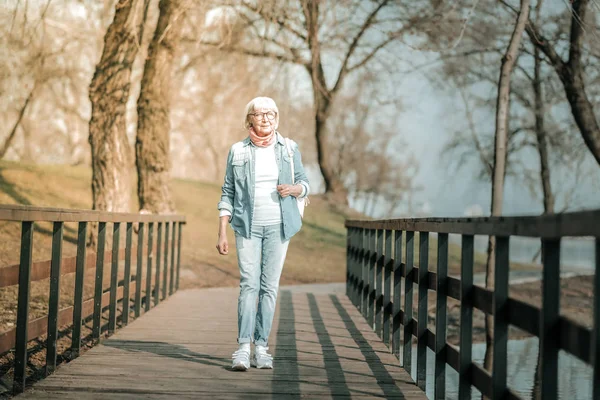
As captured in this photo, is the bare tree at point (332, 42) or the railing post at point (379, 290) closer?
the railing post at point (379, 290)

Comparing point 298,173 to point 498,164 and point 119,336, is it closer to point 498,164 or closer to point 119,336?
point 119,336

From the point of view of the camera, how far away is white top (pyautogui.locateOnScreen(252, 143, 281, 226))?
5902 millimetres

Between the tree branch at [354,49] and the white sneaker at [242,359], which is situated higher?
the tree branch at [354,49]

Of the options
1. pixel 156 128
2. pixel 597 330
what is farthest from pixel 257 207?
pixel 156 128

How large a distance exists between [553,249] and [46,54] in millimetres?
17364

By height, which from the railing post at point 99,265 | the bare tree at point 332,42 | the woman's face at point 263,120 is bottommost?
the railing post at point 99,265

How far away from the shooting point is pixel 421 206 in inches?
2111

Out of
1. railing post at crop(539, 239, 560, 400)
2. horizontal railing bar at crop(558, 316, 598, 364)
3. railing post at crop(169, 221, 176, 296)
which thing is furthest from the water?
horizontal railing bar at crop(558, 316, 598, 364)

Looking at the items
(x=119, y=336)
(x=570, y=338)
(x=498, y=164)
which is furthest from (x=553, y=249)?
(x=498, y=164)

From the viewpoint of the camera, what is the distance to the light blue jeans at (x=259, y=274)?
→ 591 cm

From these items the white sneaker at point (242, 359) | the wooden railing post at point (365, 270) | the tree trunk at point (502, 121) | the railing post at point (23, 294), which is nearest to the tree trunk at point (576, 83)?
the tree trunk at point (502, 121)

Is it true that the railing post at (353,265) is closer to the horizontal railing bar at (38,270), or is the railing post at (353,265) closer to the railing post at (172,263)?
the railing post at (172,263)

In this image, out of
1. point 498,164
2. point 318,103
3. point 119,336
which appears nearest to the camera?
point 119,336

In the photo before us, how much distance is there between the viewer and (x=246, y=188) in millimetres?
5898
